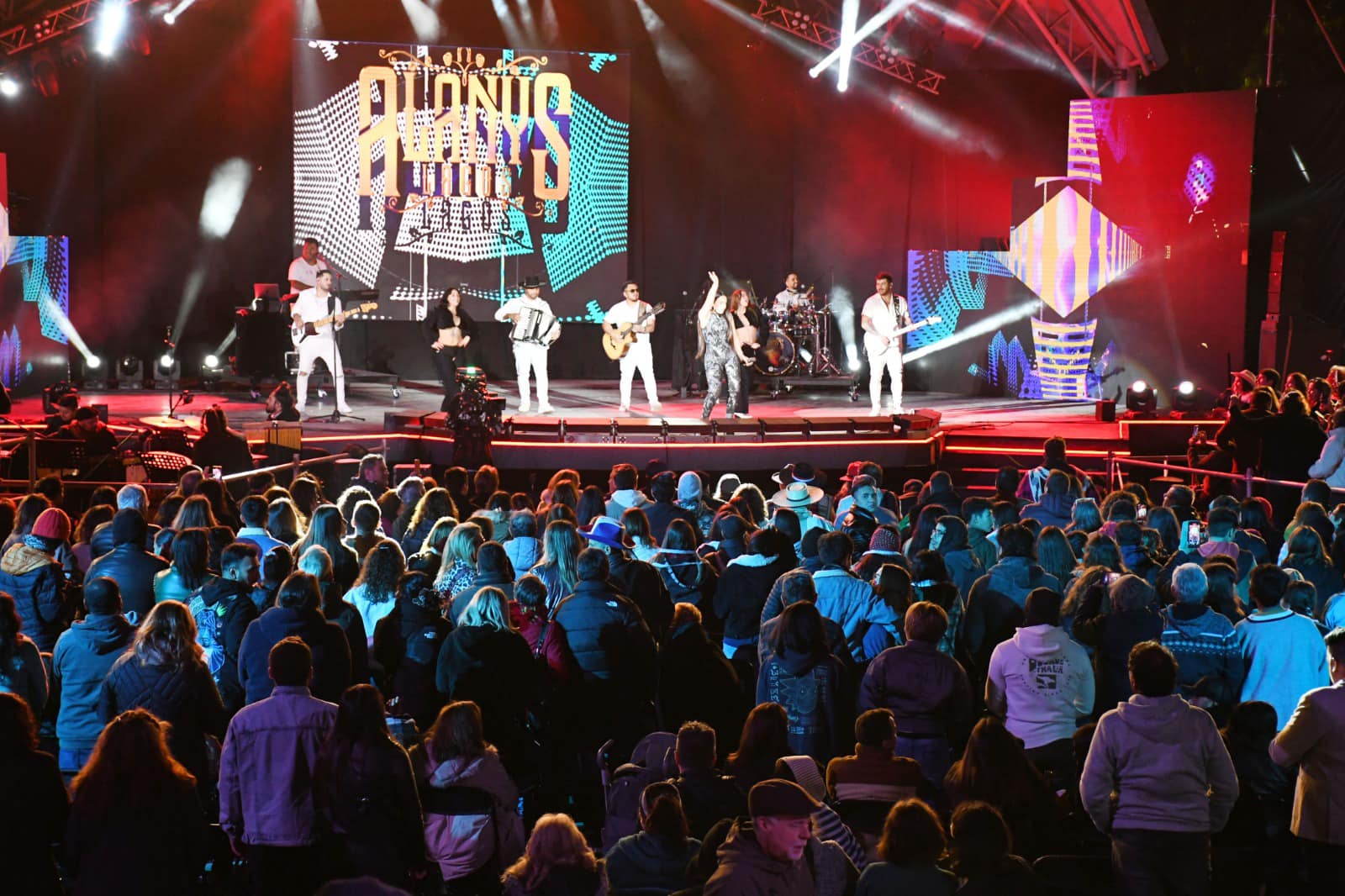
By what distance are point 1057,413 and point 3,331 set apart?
43.9ft

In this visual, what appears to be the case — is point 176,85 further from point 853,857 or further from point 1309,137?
point 853,857

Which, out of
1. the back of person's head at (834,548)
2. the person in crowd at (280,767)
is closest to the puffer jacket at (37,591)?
the person in crowd at (280,767)

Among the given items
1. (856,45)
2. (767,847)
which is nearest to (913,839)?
(767,847)

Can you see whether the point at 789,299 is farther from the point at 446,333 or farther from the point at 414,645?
the point at 414,645

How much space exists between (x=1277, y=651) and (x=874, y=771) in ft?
6.26

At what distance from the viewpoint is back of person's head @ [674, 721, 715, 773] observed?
423 centimetres

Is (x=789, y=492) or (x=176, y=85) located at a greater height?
(x=176, y=85)

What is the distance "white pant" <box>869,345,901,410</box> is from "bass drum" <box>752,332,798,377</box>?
7.51ft

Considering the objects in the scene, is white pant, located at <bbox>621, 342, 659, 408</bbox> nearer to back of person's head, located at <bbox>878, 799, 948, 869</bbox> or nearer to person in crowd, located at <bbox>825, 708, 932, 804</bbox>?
person in crowd, located at <bbox>825, 708, 932, 804</bbox>

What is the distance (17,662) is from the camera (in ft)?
16.4

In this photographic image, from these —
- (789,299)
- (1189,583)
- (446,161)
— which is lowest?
(1189,583)

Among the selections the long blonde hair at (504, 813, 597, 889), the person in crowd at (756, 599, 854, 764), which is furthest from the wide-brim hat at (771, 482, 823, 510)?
the long blonde hair at (504, 813, 597, 889)

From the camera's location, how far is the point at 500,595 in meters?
5.45

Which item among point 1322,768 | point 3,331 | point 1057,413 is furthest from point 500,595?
point 3,331
